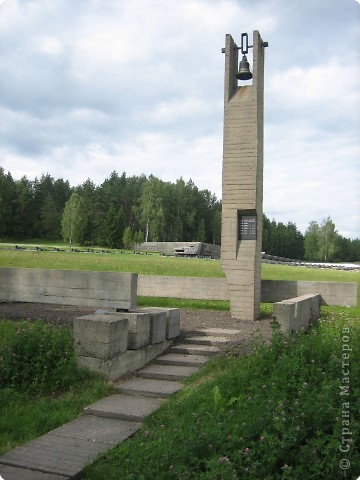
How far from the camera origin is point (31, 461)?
149 inches

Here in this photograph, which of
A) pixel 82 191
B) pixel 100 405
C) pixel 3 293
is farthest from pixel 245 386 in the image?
pixel 82 191

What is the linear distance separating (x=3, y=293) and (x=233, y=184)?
6.69 metres

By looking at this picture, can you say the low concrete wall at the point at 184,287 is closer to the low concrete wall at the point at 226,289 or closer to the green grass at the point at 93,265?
the low concrete wall at the point at 226,289

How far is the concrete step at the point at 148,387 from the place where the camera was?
5594mm

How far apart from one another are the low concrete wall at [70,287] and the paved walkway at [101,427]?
3312mm

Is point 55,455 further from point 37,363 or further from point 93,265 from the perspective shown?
point 93,265

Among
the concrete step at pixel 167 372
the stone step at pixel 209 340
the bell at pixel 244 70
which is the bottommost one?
the concrete step at pixel 167 372

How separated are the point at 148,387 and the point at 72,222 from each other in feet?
113

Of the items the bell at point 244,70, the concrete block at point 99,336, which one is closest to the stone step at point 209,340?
the concrete block at point 99,336

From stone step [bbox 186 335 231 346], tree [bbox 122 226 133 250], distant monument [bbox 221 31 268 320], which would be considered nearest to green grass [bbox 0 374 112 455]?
stone step [bbox 186 335 231 346]

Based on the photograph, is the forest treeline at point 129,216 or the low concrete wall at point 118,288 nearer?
the low concrete wall at point 118,288

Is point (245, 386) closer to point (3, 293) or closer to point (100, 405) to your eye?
point (100, 405)

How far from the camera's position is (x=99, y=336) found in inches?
236

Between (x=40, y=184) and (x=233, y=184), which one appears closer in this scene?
(x=233, y=184)
